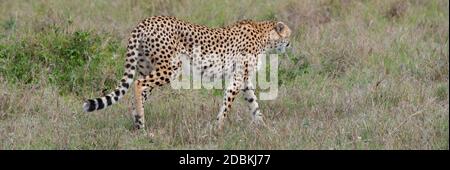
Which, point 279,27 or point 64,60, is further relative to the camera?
point 64,60

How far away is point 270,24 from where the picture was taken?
7.45 m

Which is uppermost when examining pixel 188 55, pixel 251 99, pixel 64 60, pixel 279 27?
pixel 279 27

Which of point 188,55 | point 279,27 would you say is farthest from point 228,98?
point 279,27

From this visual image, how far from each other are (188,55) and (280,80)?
136cm

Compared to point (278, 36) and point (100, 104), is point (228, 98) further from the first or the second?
point (100, 104)

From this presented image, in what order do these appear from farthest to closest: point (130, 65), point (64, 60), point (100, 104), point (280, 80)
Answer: point (64, 60) → point (280, 80) → point (130, 65) → point (100, 104)

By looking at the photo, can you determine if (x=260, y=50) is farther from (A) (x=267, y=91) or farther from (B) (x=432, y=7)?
(B) (x=432, y=7)

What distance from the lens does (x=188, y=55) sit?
22.6ft

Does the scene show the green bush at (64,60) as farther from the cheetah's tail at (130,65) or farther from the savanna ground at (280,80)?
the cheetah's tail at (130,65)

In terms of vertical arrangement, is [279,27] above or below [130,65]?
above

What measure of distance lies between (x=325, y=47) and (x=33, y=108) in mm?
3117

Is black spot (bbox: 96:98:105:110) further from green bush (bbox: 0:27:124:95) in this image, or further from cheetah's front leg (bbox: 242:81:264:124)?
green bush (bbox: 0:27:124:95)

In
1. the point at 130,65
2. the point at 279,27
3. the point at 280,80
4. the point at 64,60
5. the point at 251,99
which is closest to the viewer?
the point at 130,65
